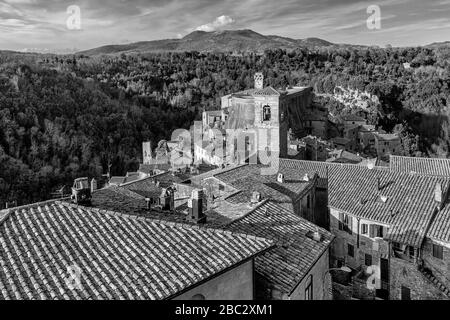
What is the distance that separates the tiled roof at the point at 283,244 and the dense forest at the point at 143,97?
3887 cm

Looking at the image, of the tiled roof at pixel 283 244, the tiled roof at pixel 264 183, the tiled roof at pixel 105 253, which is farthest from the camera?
the tiled roof at pixel 264 183

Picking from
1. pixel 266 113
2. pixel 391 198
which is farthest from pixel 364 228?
pixel 266 113

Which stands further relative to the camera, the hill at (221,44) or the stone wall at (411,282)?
the hill at (221,44)

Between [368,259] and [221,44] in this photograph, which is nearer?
[368,259]

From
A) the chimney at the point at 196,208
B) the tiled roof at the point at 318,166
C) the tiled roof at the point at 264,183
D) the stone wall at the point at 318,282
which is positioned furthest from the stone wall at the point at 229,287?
the tiled roof at the point at 318,166

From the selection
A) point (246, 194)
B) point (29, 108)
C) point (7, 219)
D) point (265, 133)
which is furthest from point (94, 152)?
point (7, 219)

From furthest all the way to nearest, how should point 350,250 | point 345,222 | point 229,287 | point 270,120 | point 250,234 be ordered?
point 270,120, point 345,222, point 350,250, point 250,234, point 229,287

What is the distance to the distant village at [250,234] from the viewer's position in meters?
6.41

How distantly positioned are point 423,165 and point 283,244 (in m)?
17.7

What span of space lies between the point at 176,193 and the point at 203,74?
3269 inches

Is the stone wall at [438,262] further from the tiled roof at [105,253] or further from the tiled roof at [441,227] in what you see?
the tiled roof at [105,253]

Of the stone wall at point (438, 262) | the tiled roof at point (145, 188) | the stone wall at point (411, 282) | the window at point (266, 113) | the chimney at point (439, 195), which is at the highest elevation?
the window at point (266, 113)

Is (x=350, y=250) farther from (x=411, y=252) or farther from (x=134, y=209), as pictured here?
(x=134, y=209)

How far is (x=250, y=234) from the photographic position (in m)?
9.94
